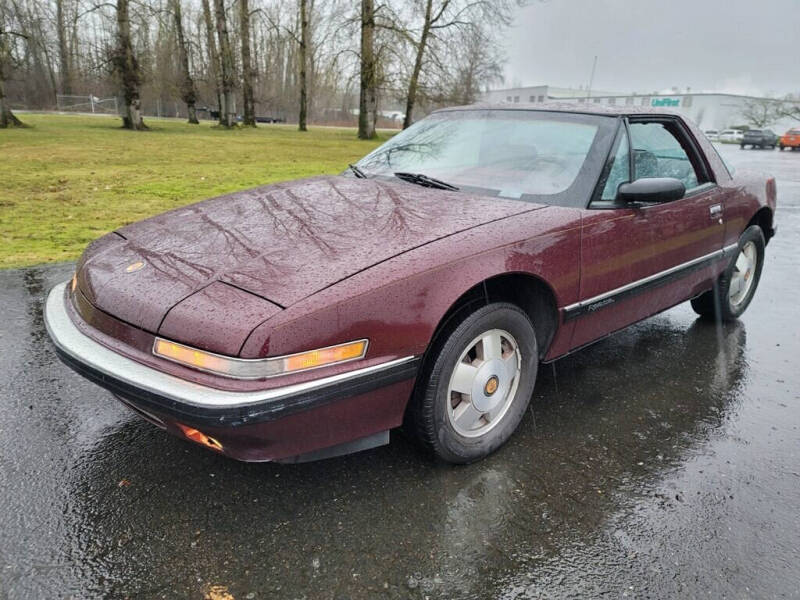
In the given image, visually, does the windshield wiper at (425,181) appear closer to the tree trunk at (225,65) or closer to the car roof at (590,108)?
the car roof at (590,108)

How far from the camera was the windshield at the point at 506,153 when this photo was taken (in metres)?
2.92

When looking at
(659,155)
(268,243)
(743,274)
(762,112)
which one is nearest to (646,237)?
(659,155)

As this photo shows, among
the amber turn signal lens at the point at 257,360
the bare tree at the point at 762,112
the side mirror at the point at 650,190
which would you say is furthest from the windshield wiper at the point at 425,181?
the bare tree at the point at 762,112

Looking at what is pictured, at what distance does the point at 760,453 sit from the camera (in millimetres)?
2730

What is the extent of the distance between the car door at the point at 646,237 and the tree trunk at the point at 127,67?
76.1 feet

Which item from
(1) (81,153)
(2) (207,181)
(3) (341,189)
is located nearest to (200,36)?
(1) (81,153)

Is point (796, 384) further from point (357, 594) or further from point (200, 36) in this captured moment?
point (200, 36)

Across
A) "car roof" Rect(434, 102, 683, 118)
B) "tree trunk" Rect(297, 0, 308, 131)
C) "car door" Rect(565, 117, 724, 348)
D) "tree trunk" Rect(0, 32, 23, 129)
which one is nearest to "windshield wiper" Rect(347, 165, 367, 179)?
"car roof" Rect(434, 102, 683, 118)

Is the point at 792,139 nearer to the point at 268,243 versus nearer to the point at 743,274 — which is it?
the point at 743,274

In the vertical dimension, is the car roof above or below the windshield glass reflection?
above

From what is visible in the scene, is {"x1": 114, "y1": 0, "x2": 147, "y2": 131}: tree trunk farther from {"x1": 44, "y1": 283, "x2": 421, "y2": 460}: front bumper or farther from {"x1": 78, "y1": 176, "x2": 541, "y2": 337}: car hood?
{"x1": 44, "y1": 283, "x2": 421, "y2": 460}: front bumper

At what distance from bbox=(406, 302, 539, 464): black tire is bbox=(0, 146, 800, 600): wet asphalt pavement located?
11 centimetres

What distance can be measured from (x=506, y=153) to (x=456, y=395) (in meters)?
1.45

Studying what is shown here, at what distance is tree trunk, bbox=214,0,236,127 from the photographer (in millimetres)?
26609
